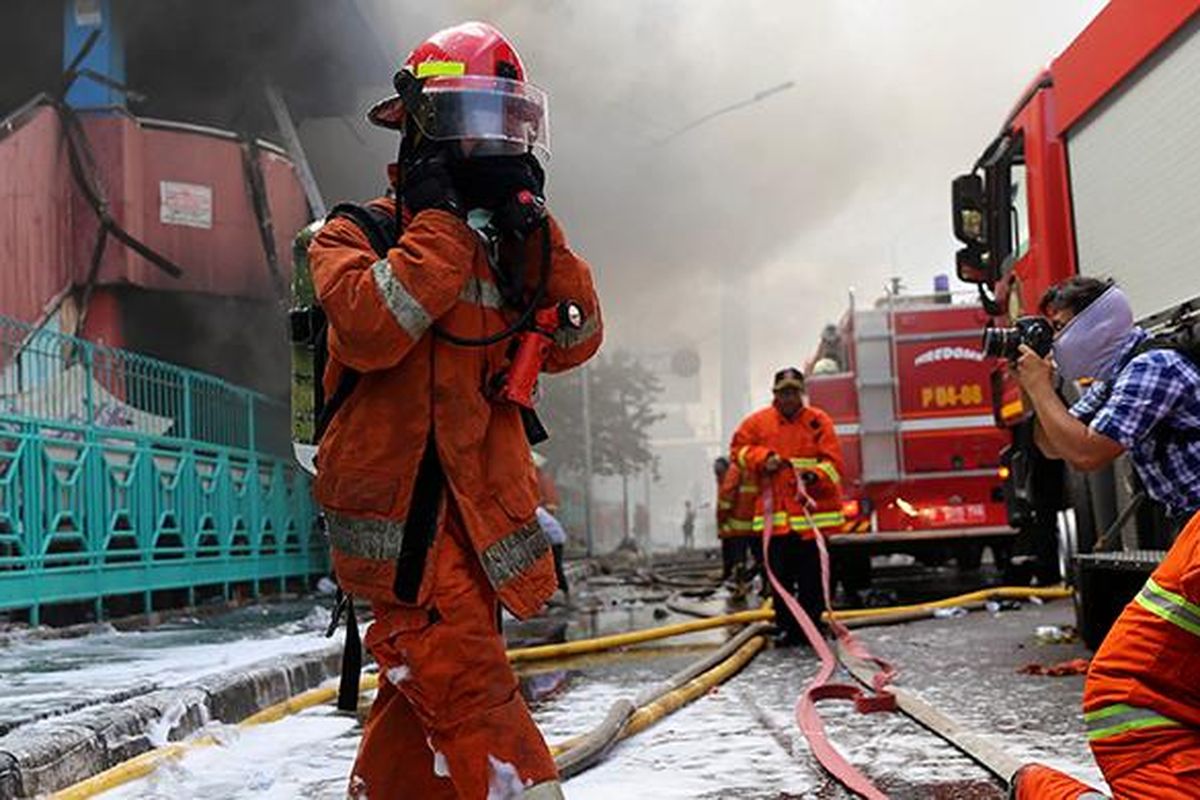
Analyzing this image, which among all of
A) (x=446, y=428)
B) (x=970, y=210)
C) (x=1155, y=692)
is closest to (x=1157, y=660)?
(x=1155, y=692)

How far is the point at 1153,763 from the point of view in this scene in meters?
2.04

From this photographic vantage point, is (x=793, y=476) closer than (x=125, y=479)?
Yes

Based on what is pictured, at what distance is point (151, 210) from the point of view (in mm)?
11258

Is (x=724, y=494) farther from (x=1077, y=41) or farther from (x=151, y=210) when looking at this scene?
(x=1077, y=41)

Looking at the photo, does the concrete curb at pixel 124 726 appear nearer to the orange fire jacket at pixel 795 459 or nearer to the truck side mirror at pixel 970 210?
the orange fire jacket at pixel 795 459

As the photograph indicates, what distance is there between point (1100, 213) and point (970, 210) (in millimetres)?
1761

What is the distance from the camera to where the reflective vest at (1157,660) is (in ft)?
6.49

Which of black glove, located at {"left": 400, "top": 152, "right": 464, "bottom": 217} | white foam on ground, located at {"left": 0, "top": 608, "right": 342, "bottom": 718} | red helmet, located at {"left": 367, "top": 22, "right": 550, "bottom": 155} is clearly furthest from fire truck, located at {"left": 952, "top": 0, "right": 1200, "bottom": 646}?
white foam on ground, located at {"left": 0, "top": 608, "right": 342, "bottom": 718}

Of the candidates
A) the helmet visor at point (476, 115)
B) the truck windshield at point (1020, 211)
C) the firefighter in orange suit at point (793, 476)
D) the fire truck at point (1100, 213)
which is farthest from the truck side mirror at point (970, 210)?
the helmet visor at point (476, 115)

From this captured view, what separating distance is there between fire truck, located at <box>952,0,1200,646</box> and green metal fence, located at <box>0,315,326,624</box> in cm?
531

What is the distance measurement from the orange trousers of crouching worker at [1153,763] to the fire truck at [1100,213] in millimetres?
2819

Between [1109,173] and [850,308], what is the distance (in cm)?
557

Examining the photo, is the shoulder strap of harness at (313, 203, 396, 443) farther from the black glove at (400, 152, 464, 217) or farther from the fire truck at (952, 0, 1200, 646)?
the fire truck at (952, 0, 1200, 646)

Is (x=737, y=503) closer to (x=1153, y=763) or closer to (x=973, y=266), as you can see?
(x=973, y=266)
